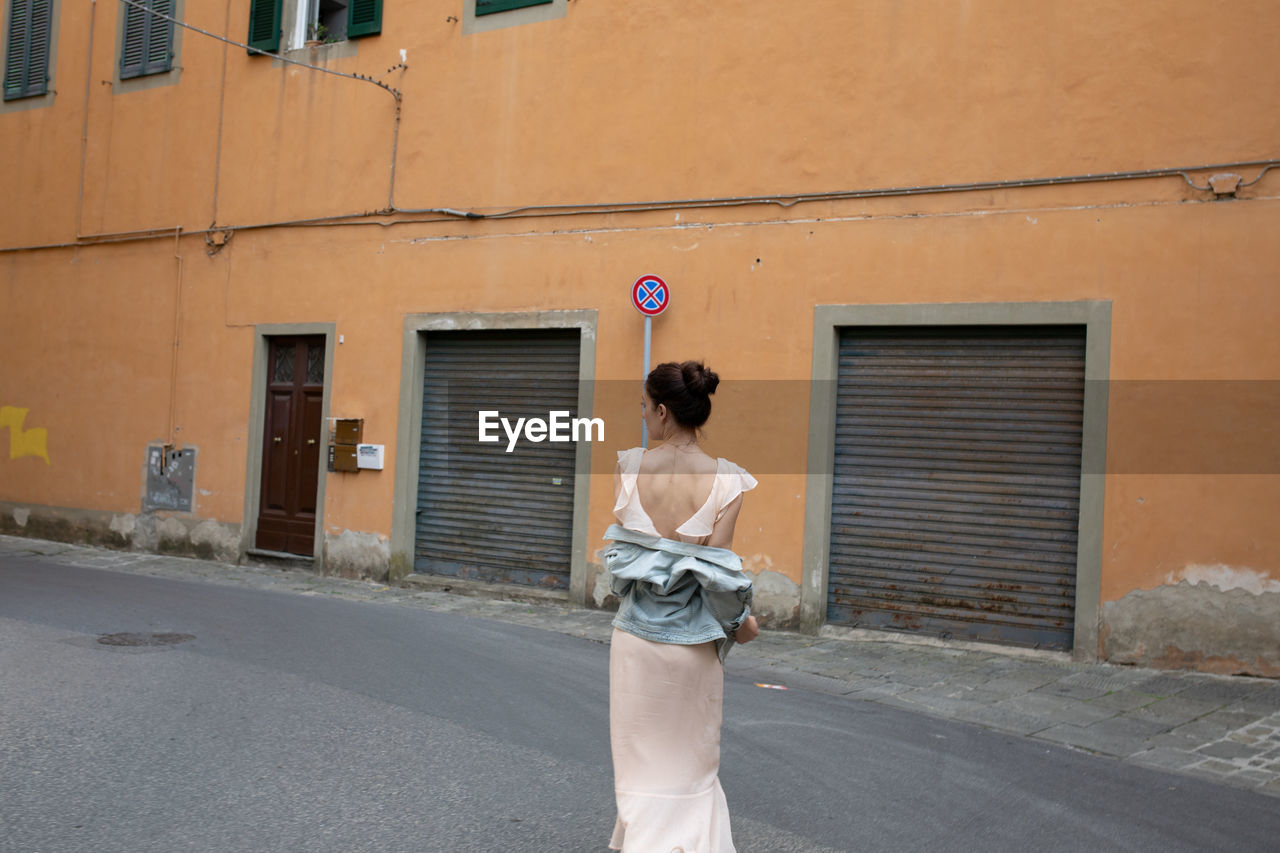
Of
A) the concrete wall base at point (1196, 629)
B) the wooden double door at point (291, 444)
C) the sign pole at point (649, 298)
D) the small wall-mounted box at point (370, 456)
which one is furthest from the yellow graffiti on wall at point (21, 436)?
the concrete wall base at point (1196, 629)

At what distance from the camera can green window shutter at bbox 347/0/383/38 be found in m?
12.6

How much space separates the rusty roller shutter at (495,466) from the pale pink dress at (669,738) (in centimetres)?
769

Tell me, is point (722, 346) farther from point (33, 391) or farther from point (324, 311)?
point (33, 391)

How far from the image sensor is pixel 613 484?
36.2 feet

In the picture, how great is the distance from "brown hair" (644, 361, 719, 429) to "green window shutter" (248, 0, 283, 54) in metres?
11.1

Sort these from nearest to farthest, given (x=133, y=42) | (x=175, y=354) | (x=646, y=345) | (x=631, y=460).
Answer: (x=631, y=460) → (x=646, y=345) → (x=175, y=354) → (x=133, y=42)

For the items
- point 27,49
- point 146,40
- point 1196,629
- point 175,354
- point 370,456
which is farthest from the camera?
point 27,49

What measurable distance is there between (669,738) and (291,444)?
10305 millimetres

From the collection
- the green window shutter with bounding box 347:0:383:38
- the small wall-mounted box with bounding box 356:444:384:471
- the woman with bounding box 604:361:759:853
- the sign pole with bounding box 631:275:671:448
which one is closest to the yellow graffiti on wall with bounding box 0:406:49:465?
the small wall-mounted box with bounding box 356:444:384:471

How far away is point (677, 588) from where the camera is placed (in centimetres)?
372

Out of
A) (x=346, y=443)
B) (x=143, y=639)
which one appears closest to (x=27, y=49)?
(x=346, y=443)

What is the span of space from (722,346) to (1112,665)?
4119mm

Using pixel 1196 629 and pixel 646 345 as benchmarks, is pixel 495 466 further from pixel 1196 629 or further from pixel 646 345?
pixel 1196 629

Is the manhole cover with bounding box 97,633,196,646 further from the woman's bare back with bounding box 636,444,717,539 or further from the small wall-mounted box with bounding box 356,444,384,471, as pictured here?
the woman's bare back with bounding box 636,444,717,539
